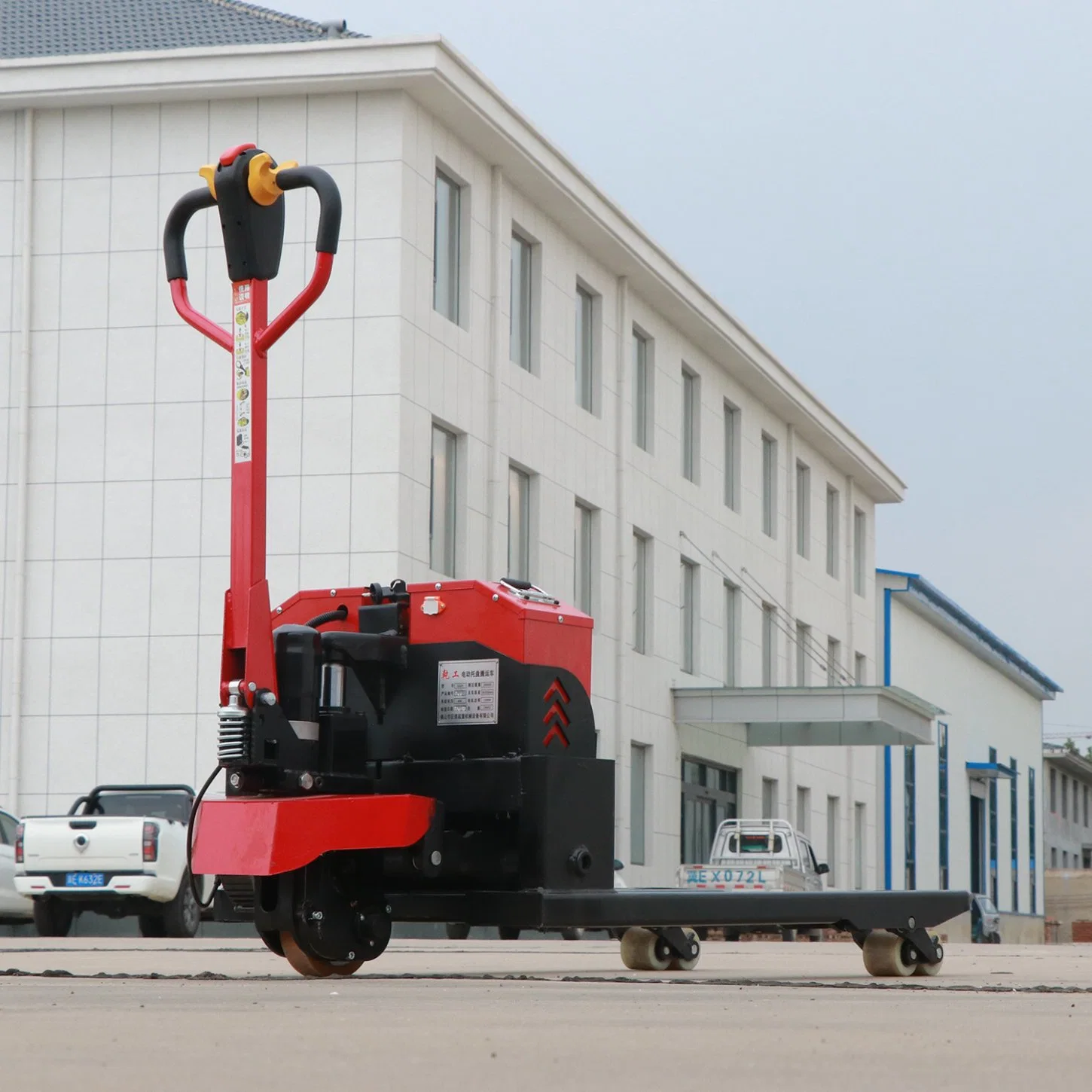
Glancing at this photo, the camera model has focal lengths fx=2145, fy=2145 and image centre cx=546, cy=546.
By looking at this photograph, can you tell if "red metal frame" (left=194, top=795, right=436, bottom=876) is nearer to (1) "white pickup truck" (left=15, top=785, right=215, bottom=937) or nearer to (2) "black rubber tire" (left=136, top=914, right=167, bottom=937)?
(1) "white pickup truck" (left=15, top=785, right=215, bottom=937)

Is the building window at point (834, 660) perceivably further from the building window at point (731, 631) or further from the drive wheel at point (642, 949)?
the drive wheel at point (642, 949)

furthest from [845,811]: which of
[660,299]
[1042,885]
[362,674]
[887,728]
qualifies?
[362,674]

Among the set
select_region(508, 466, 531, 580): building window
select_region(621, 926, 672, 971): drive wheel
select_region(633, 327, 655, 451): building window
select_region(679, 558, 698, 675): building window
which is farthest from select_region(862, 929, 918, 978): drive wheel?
select_region(679, 558, 698, 675): building window

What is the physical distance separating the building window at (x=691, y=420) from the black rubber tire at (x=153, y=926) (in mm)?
20769

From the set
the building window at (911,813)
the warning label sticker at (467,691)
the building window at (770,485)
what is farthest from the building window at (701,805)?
the warning label sticker at (467,691)

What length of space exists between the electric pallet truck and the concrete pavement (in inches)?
15.0

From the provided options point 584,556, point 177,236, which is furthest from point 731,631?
point 177,236

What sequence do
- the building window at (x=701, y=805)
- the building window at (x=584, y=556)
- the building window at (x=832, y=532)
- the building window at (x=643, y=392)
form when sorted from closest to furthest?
1. the building window at (x=584, y=556)
2. the building window at (x=643, y=392)
3. the building window at (x=701, y=805)
4. the building window at (x=832, y=532)

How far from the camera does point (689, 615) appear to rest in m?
41.3

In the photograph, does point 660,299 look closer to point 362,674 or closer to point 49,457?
point 49,457

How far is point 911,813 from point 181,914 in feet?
132

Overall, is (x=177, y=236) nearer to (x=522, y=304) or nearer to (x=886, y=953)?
(x=886, y=953)

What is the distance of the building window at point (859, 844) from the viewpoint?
5156 centimetres

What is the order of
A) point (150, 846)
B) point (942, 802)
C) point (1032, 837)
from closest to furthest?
point (150, 846) < point (942, 802) < point (1032, 837)
